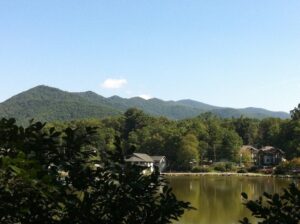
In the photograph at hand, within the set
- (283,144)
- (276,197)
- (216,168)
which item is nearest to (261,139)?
(283,144)

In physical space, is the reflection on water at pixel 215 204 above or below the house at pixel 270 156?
below

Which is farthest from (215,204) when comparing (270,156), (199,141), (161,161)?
(270,156)

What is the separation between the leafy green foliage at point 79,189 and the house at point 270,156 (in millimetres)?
78613

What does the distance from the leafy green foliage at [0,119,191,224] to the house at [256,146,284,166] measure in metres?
78.6

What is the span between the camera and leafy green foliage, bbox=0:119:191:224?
11.6 feet

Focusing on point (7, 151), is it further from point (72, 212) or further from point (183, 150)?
point (183, 150)

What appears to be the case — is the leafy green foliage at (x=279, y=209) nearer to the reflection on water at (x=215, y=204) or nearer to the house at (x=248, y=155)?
the reflection on water at (x=215, y=204)

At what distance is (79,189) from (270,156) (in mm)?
80560

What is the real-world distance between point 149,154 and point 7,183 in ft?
272

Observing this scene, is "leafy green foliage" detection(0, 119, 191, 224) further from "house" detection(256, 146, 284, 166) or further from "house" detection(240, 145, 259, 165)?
"house" detection(256, 146, 284, 166)

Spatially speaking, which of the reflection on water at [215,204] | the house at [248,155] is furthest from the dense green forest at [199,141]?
the reflection on water at [215,204]

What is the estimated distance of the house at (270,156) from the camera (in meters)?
79.6

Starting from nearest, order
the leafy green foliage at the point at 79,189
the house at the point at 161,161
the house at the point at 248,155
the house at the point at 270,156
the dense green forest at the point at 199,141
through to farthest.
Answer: the leafy green foliage at the point at 79,189, the dense green forest at the point at 199,141, the house at the point at 161,161, the house at the point at 270,156, the house at the point at 248,155

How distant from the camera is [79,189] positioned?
154 inches
